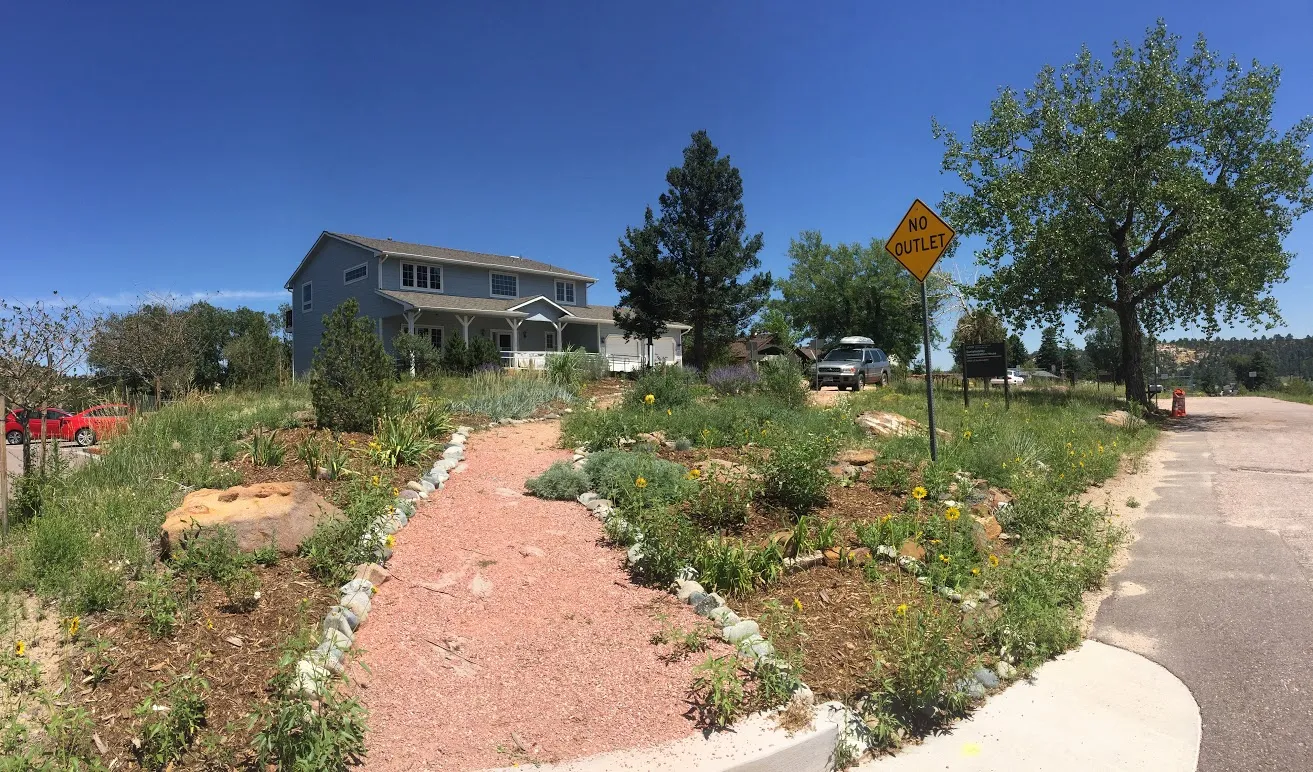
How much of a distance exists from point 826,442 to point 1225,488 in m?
6.33

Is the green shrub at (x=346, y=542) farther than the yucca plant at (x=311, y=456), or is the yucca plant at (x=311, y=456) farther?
the yucca plant at (x=311, y=456)

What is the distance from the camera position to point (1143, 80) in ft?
63.5

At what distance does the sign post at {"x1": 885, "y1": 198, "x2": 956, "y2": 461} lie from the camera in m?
7.43

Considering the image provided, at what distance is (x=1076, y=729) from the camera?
11.0 ft

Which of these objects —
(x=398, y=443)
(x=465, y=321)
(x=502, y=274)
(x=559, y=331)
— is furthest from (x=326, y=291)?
(x=398, y=443)

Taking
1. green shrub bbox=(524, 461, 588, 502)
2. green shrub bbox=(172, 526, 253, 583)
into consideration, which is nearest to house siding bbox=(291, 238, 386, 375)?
green shrub bbox=(524, 461, 588, 502)

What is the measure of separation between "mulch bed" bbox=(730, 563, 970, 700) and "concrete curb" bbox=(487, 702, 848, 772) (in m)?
0.36

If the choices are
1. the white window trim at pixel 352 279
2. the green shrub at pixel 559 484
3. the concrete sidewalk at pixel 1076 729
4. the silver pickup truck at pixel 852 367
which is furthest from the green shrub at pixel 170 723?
the white window trim at pixel 352 279

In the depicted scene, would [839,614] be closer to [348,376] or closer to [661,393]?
[348,376]

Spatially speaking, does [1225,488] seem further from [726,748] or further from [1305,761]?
[726,748]

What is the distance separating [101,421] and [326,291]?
28025 mm

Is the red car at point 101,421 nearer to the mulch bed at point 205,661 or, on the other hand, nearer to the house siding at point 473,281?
the mulch bed at point 205,661

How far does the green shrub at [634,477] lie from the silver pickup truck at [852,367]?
1468cm

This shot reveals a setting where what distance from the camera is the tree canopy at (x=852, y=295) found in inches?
1898
